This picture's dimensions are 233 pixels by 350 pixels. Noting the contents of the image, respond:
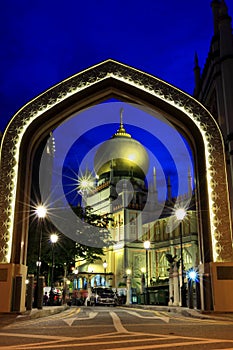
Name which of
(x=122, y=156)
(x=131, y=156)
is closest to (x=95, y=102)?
(x=122, y=156)

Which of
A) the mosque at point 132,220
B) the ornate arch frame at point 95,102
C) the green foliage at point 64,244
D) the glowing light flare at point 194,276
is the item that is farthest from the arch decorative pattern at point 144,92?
the mosque at point 132,220

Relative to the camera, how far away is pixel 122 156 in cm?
7288

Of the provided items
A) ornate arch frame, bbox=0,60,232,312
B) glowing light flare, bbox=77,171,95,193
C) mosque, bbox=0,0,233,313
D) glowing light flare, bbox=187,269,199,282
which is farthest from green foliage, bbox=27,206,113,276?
glowing light flare, bbox=77,171,95,193

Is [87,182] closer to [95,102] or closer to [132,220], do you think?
[132,220]

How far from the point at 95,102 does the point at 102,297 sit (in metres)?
25.5

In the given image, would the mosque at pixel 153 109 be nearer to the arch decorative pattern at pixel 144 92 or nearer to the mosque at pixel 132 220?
the arch decorative pattern at pixel 144 92

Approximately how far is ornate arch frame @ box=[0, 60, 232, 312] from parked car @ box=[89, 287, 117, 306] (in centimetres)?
2406

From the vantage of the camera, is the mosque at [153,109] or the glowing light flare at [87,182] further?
the glowing light flare at [87,182]

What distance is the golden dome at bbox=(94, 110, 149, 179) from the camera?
72.8 meters

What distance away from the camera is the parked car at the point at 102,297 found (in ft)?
127

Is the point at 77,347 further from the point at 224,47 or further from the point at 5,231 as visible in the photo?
the point at 224,47

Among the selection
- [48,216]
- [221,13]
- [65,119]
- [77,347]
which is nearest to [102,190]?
[48,216]

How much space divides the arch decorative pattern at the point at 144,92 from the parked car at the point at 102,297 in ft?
83.4

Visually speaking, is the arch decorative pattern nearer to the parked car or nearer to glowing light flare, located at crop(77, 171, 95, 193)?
the parked car
